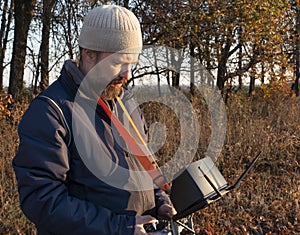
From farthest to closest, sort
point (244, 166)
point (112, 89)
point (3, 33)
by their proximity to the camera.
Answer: point (3, 33) < point (244, 166) < point (112, 89)

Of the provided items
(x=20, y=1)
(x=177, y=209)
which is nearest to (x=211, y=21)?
(x=20, y=1)

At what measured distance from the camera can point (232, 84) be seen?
822 centimetres

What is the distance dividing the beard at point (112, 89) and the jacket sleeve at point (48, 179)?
0.86ft

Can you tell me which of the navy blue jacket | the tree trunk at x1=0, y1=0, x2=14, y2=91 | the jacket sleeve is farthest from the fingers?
the tree trunk at x1=0, y1=0, x2=14, y2=91

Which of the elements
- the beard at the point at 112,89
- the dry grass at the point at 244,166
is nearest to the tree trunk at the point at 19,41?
the dry grass at the point at 244,166

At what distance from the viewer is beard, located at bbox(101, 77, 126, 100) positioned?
5.58 feet

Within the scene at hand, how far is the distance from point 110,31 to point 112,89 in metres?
0.22

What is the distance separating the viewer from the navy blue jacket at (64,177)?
1.46 meters

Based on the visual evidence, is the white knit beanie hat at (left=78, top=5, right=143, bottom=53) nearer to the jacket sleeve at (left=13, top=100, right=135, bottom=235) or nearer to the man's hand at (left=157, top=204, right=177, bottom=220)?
the jacket sleeve at (left=13, top=100, right=135, bottom=235)

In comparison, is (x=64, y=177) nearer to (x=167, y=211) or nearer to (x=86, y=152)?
(x=86, y=152)

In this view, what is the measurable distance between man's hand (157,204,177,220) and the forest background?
7.64 feet

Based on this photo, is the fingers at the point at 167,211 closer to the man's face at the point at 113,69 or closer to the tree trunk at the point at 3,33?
the man's face at the point at 113,69

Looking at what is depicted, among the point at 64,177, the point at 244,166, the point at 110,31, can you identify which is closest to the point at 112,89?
the point at 110,31

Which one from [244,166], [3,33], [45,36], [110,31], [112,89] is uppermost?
[3,33]
